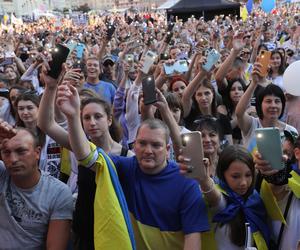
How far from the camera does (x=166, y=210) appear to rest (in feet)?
8.86

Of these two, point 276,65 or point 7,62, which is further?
point 7,62

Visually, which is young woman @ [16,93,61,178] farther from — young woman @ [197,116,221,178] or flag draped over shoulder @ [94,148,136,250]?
flag draped over shoulder @ [94,148,136,250]

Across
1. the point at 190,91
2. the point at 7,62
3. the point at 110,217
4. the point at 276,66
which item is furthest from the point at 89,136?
the point at 7,62

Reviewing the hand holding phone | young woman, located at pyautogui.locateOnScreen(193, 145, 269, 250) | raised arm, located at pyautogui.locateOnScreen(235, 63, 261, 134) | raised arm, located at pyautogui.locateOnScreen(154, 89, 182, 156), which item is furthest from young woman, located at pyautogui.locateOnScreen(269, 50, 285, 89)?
the hand holding phone

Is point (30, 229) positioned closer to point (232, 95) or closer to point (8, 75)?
point (232, 95)

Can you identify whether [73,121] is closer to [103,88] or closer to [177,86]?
[177,86]

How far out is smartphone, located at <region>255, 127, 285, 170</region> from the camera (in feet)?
8.09

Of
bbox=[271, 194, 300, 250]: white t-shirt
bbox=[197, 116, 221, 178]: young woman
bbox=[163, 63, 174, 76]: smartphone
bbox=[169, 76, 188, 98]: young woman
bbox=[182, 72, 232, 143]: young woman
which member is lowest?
bbox=[271, 194, 300, 250]: white t-shirt

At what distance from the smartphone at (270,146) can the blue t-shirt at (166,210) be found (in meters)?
0.46

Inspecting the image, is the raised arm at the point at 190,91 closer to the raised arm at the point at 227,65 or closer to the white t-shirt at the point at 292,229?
the raised arm at the point at 227,65

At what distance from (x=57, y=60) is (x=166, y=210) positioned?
112 cm

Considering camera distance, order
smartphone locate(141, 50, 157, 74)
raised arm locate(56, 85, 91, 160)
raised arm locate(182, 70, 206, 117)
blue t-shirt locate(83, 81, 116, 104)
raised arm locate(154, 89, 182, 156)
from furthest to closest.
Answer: blue t-shirt locate(83, 81, 116, 104) → raised arm locate(182, 70, 206, 117) → smartphone locate(141, 50, 157, 74) → raised arm locate(154, 89, 182, 156) → raised arm locate(56, 85, 91, 160)

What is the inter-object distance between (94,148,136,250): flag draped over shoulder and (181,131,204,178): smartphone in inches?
16.6

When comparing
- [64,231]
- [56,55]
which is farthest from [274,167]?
[56,55]
